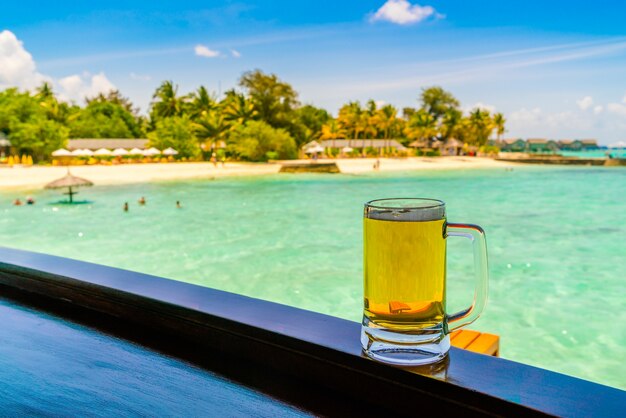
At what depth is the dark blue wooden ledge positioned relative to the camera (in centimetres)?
57

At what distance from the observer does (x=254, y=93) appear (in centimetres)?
4719

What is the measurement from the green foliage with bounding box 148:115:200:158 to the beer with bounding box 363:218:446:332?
40699 mm

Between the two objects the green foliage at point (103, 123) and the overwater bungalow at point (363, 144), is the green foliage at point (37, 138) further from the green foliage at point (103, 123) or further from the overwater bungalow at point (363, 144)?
the overwater bungalow at point (363, 144)

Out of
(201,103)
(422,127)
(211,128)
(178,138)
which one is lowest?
(178,138)

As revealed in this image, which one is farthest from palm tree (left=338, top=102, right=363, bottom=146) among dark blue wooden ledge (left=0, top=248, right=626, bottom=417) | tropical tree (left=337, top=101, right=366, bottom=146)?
dark blue wooden ledge (left=0, top=248, right=626, bottom=417)

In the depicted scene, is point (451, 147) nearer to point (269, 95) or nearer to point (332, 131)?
point (332, 131)

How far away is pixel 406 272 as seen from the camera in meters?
0.66

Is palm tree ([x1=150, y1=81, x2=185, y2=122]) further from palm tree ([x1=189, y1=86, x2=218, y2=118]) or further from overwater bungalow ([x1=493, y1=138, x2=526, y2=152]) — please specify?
overwater bungalow ([x1=493, y1=138, x2=526, y2=152])

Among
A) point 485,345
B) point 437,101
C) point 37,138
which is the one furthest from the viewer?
point 437,101

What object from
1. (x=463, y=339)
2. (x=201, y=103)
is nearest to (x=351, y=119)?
(x=201, y=103)

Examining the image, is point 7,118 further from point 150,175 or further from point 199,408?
point 199,408

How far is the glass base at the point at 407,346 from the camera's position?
25.9 inches

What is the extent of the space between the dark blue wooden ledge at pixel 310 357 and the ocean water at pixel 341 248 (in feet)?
19.6

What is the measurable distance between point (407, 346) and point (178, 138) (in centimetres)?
4102
